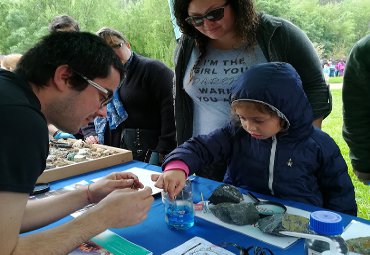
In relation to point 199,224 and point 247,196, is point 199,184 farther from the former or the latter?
point 199,224

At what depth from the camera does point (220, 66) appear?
180 centimetres

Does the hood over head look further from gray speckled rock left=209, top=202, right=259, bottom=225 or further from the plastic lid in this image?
the plastic lid

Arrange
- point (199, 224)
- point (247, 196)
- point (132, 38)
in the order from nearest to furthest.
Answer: point (199, 224)
point (247, 196)
point (132, 38)

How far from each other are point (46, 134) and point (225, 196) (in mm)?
730

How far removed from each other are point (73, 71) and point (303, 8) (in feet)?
10.8

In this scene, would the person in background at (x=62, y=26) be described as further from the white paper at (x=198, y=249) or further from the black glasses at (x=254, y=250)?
the black glasses at (x=254, y=250)

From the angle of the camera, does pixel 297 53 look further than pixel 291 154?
Yes

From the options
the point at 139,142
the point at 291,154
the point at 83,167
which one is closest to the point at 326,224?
the point at 291,154

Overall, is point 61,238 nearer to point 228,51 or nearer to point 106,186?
point 106,186

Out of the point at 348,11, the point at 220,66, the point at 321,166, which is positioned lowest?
the point at 321,166

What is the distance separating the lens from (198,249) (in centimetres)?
106

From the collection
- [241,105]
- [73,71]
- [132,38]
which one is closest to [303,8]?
[132,38]

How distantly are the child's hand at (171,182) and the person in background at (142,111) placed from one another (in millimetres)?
1066

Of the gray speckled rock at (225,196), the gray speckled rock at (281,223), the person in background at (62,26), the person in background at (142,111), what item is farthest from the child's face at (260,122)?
the person in background at (62,26)
